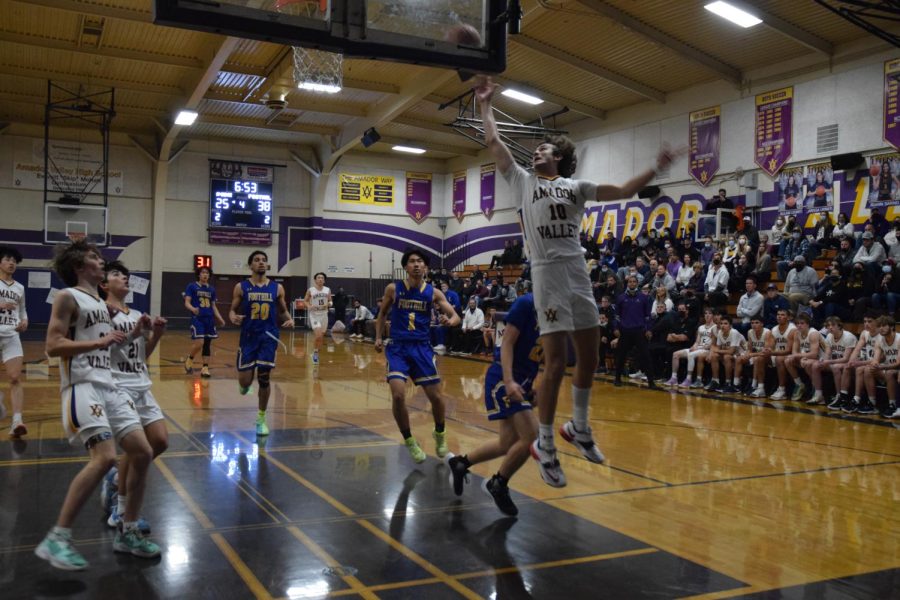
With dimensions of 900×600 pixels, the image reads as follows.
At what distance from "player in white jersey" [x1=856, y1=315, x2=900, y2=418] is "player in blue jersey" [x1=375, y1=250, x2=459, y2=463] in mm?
7051

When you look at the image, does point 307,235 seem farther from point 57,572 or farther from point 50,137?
point 57,572

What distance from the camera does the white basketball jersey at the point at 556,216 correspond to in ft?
14.6

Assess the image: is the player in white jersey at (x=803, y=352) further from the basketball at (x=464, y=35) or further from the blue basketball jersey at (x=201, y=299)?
the blue basketball jersey at (x=201, y=299)

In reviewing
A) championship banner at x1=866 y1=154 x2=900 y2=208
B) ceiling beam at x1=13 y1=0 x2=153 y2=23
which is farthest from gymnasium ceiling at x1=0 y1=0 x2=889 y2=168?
championship banner at x1=866 y1=154 x2=900 y2=208

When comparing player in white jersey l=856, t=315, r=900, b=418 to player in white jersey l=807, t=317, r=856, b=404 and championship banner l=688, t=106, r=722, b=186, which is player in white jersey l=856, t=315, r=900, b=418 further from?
championship banner l=688, t=106, r=722, b=186

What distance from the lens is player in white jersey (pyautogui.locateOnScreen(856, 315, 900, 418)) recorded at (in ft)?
34.8

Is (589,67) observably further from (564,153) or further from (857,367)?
(564,153)

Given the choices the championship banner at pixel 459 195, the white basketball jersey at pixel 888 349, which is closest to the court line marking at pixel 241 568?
the white basketball jersey at pixel 888 349

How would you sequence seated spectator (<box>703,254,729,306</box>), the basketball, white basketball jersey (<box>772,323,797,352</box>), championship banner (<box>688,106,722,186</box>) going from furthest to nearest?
1. championship banner (<box>688,106,722,186</box>)
2. seated spectator (<box>703,254,729,306</box>)
3. white basketball jersey (<box>772,323,797,352</box>)
4. the basketball

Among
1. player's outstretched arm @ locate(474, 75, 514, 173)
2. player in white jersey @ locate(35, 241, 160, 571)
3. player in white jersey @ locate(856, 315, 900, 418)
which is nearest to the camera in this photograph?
player in white jersey @ locate(35, 241, 160, 571)

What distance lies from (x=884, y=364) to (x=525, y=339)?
7.87 m

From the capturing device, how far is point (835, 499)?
600 cm

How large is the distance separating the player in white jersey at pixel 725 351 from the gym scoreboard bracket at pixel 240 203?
804 inches

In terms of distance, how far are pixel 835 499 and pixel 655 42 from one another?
1402cm
